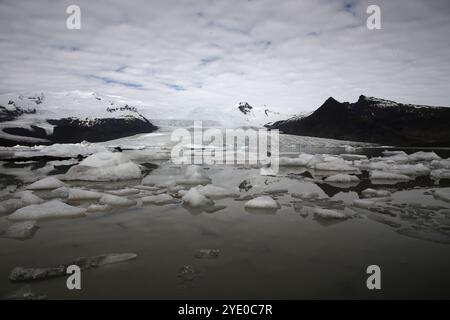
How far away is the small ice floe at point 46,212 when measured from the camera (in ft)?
13.9

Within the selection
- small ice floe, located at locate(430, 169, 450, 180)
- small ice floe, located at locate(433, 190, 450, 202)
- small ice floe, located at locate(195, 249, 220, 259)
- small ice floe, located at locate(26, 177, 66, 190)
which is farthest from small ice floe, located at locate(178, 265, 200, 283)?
small ice floe, located at locate(430, 169, 450, 180)

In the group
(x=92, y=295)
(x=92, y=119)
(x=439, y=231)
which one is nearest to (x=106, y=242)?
(x=92, y=295)

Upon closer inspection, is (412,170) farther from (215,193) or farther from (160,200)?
(160,200)

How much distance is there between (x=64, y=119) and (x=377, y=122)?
57.3 meters

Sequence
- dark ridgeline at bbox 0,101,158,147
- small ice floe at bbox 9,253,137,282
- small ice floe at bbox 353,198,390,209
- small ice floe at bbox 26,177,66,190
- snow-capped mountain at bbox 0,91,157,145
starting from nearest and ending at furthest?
small ice floe at bbox 9,253,137,282 → small ice floe at bbox 353,198,390,209 → small ice floe at bbox 26,177,66,190 → dark ridgeline at bbox 0,101,158,147 → snow-capped mountain at bbox 0,91,157,145

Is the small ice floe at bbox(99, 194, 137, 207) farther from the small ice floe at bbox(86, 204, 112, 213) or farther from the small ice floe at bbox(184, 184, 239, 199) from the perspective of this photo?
the small ice floe at bbox(184, 184, 239, 199)

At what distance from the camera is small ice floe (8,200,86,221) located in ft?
13.9

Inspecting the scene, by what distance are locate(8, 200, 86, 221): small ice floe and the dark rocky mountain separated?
5555 centimetres

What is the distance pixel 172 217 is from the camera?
4.48m

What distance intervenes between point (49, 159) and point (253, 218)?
Answer: 1495cm
